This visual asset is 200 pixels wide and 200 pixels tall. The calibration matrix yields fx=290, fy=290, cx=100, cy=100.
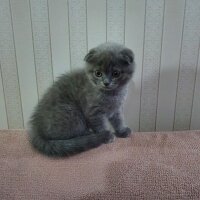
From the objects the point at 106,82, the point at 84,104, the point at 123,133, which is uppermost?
the point at 106,82

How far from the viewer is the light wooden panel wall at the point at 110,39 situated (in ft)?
4.52

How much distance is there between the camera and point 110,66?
116 centimetres

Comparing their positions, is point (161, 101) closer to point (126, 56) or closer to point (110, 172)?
point (126, 56)

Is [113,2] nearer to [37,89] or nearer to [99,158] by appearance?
[37,89]

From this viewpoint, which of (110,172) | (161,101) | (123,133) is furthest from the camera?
(161,101)

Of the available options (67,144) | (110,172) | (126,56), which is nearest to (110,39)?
(126,56)

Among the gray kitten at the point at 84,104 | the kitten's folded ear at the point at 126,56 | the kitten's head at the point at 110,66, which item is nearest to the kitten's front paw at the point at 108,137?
the gray kitten at the point at 84,104

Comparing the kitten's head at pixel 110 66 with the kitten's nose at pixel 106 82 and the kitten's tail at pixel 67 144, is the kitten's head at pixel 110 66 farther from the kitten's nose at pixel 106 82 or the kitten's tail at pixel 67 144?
the kitten's tail at pixel 67 144

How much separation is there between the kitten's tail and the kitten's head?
0.76 feet

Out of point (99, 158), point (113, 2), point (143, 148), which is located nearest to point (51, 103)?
point (99, 158)

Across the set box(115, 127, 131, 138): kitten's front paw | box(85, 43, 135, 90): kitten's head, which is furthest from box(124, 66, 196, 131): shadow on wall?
box(85, 43, 135, 90): kitten's head

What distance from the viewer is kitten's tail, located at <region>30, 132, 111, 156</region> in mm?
1209

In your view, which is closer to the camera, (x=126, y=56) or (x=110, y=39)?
(x=126, y=56)

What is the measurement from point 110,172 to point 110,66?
0.41 metres
